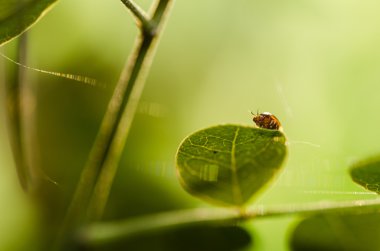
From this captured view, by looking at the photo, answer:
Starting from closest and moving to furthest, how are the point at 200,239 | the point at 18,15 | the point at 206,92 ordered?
the point at 18,15, the point at 200,239, the point at 206,92

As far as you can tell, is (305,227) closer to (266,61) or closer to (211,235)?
(211,235)

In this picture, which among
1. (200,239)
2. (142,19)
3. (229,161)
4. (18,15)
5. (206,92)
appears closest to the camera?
(18,15)

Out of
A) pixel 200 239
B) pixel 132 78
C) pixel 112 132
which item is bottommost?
pixel 200 239

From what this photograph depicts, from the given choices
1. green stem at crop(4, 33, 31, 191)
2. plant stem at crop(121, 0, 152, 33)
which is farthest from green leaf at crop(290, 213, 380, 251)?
green stem at crop(4, 33, 31, 191)

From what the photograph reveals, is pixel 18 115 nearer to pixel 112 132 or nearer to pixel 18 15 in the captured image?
pixel 112 132

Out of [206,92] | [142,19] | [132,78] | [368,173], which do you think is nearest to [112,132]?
[132,78]

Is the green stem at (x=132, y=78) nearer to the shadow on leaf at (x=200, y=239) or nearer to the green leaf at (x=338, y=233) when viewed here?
the shadow on leaf at (x=200, y=239)

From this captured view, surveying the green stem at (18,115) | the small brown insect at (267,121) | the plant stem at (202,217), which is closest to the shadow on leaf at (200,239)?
the plant stem at (202,217)

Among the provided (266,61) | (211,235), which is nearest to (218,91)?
(266,61)
